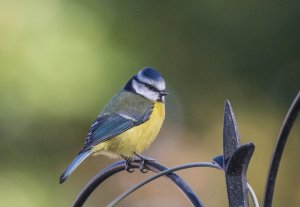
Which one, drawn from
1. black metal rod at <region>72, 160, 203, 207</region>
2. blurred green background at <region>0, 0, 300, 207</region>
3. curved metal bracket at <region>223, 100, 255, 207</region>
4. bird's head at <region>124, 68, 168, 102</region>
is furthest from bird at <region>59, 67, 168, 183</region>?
curved metal bracket at <region>223, 100, 255, 207</region>

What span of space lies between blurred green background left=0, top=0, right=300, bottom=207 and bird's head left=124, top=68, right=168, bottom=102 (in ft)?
1.26

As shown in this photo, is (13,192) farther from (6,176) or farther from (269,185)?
(269,185)

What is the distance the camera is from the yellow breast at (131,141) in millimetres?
2143

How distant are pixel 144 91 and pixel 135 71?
57 centimetres

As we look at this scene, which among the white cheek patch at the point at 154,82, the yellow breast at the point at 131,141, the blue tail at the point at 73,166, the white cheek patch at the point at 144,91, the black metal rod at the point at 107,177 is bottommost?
the blue tail at the point at 73,166

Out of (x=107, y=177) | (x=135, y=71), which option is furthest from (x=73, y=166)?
(x=135, y=71)

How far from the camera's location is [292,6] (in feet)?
11.1

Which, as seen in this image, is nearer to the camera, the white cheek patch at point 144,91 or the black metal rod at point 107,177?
the black metal rod at point 107,177

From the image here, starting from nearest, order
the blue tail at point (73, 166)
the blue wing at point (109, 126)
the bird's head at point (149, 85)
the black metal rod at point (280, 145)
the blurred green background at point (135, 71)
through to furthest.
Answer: the black metal rod at point (280, 145)
the blue tail at point (73, 166)
the blue wing at point (109, 126)
the bird's head at point (149, 85)
the blurred green background at point (135, 71)

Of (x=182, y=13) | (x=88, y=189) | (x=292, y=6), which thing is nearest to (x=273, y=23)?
(x=292, y=6)

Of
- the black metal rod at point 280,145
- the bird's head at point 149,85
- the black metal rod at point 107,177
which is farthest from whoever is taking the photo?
the bird's head at point 149,85

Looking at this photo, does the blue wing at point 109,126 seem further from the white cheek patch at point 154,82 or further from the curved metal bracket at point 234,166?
the curved metal bracket at point 234,166

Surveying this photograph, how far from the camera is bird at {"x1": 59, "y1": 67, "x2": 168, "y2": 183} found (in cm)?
214

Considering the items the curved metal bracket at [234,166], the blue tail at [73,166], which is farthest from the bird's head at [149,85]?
the curved metal bracket at [234,166]
